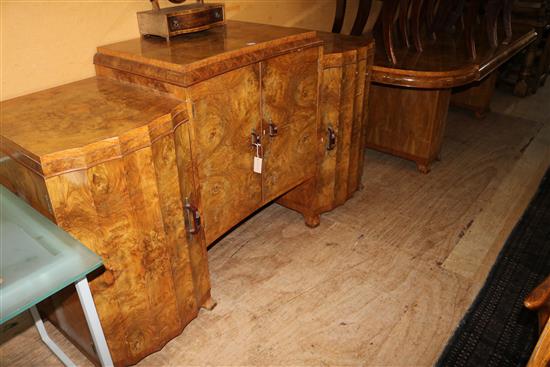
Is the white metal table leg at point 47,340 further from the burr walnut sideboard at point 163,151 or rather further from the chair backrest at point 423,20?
the chair backrest at point 423,20

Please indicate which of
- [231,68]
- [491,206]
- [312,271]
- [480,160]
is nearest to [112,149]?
[231,68]

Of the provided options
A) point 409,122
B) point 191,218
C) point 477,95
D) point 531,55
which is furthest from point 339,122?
point 531,55

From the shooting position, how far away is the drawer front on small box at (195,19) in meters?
1.68

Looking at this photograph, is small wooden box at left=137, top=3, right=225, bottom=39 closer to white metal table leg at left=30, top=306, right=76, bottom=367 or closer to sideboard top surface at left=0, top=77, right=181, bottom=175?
sideboard top surface at left=0, top=77, right=181, bottom=175

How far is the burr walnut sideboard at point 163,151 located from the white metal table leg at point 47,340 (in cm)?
5

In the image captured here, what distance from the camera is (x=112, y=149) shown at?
3.95 ft

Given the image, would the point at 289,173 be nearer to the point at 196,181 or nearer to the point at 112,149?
the point at 196,181

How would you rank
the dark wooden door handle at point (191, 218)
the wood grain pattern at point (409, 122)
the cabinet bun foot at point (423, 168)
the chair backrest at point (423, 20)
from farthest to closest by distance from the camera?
the cabinet bun foot at point (423, 168)
the wood grain pattern at point (409, 122)
the chair backrest at point (423, 20)
the dark wooden door handle at point (191, 218)

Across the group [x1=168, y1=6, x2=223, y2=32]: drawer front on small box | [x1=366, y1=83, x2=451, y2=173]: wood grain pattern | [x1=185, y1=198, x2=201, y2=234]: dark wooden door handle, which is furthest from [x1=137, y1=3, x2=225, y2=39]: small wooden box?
[x1=366, y1=83, x2=451, y2=173]: wood grain pattern

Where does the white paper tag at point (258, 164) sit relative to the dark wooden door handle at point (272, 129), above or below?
below

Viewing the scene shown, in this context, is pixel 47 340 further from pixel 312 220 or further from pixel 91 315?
pixel 312 220

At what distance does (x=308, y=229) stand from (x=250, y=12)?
1.21 m

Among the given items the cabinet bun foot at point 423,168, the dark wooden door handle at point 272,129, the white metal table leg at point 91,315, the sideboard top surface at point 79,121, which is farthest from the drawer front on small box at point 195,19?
the cabinet bun foot at point 423,168

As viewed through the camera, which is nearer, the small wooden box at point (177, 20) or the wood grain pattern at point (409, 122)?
the small wooden box at point (177, 20)
